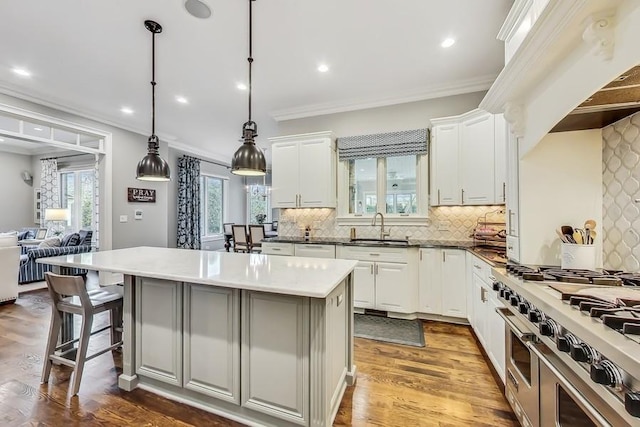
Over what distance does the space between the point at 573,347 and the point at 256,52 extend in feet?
10.7

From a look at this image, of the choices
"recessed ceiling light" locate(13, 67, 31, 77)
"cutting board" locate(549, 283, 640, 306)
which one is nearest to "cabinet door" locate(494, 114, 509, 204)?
"cutting board" locate(549, 283, 640, 306)

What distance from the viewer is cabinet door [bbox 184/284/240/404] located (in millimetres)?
Result: 1738

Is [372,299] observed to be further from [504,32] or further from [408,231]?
[504,32]

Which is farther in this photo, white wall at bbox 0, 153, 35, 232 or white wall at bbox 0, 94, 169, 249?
white wall at bbox 0, 153, 35, 232

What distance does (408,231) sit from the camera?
12.7 ft

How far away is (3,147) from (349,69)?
30.6 ft

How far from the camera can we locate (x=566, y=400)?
101 cm

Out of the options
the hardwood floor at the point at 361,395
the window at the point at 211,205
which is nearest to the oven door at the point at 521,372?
the hardwood floor at the point at 361,395

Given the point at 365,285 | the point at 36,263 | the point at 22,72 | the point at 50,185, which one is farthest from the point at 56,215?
the point at 365,285

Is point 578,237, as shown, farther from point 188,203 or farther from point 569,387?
point 188,203

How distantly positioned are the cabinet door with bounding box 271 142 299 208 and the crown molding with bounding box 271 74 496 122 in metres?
0.60

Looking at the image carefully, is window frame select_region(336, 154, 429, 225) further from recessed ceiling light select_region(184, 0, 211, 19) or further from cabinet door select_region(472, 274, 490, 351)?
recessed ceiling light select_region(184, 0, 211, 19)

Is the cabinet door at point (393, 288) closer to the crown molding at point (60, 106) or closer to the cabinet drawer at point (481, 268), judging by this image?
the cabinet drawer at point (481, 268)

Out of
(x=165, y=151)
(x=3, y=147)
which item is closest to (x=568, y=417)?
(x=165, y=151)
